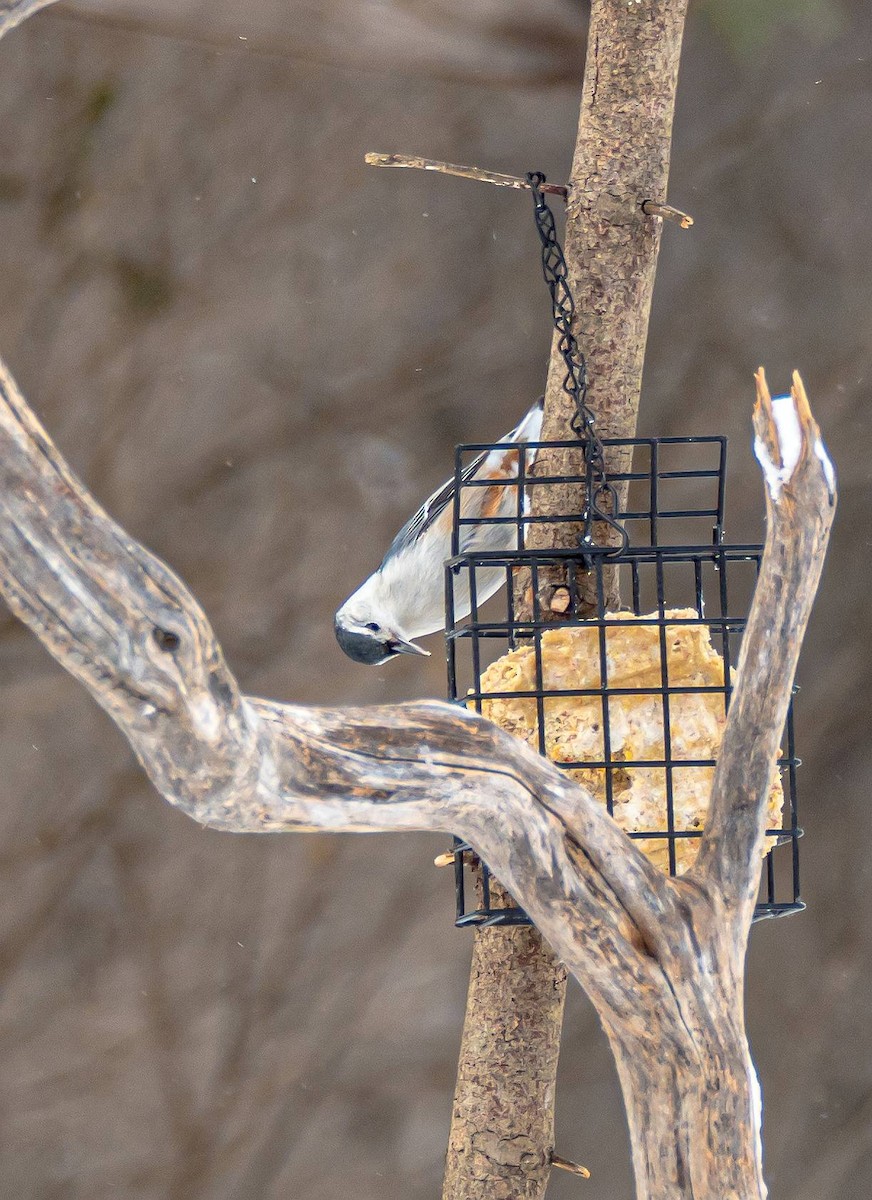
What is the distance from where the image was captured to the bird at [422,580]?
105 inches

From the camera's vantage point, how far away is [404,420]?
12.1ft

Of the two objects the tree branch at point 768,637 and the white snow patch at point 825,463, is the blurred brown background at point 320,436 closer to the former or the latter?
the tree branch at point 768,637

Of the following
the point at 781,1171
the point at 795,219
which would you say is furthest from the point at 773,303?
the point at 781,1171

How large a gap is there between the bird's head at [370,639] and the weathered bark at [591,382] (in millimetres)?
461

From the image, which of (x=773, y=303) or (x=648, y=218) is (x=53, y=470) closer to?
(x=648, y=218)

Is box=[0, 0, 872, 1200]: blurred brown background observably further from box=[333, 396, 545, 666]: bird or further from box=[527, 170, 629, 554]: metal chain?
box=[527, 170, 629, 554]: metal chain

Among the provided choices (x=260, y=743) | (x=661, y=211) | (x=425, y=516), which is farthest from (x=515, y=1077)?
(x=661, y=211)

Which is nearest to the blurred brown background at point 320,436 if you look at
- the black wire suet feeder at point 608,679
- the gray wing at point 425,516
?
the gray wing at point 425,516

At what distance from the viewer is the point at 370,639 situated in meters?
2.72

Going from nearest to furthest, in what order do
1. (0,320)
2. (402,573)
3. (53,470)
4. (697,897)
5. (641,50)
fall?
(53,470)
(697,897)
(641,50)
(402,573)
(0,320)

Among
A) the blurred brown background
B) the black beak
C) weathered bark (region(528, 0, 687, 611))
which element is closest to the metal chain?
weathered bark (region(528, 0, 687, 611))

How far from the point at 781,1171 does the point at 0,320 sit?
3.10 m

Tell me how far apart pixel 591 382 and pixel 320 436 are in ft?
4.89

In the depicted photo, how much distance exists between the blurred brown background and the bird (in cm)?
85
